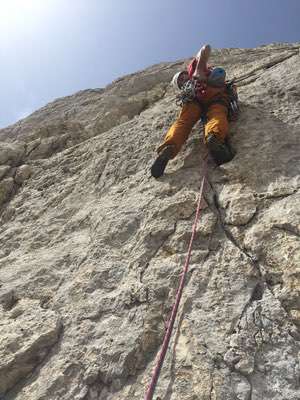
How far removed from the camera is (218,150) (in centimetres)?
439

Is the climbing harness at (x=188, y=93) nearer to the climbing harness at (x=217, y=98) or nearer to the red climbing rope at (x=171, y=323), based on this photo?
the climbing harness at (x=217, y=98)

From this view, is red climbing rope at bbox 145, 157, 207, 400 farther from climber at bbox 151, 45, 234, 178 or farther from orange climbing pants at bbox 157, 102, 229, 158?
orange climbing pants at bbox 157, 102, 229, 158

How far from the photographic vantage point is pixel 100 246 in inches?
170

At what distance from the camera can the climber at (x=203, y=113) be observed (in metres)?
4.46

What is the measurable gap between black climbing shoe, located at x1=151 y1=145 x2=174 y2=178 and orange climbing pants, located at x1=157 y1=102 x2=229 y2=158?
0.06 m

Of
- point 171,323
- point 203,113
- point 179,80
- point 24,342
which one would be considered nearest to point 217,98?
point 203,113

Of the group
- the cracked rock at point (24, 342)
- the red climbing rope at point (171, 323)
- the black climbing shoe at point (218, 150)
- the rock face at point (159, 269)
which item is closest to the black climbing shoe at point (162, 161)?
the rock face at point (159, 269)

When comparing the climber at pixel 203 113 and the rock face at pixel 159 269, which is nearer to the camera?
the rock face at pixel 159 269

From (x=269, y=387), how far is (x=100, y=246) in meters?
2.25

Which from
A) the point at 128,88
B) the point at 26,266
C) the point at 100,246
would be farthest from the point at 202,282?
the point at 128,88

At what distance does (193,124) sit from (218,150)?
2.72ft

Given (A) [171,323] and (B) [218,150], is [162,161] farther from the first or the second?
(A) [171,323]

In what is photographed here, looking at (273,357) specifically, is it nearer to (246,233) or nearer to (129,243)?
(246,233)

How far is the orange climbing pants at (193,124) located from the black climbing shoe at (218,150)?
0.25 feet
